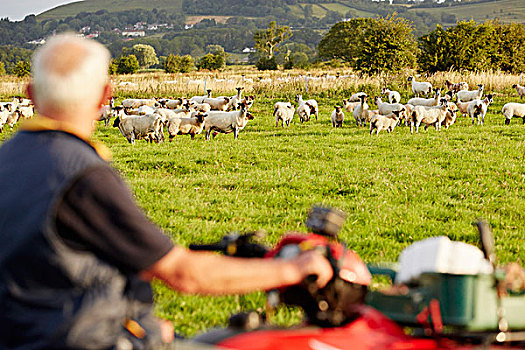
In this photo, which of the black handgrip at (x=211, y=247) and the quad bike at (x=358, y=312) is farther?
the black handgrip at (x=211, y=247)

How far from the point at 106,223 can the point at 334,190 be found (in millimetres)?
8388

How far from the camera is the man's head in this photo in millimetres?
1942

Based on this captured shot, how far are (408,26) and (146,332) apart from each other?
3914 cm

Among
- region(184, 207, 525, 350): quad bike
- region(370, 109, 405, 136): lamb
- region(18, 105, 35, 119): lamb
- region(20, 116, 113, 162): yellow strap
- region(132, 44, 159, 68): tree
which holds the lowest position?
region(370, 109, 405, 136): lamb

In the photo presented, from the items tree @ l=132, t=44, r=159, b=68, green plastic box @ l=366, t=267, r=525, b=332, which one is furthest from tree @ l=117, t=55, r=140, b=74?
green plastic box @ l=366, t=267, r=525, b=332

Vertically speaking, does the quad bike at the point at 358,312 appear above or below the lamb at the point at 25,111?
above

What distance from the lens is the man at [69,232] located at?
1.84 m

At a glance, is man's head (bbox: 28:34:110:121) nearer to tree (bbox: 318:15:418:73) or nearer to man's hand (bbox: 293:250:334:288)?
man's hand (bbox: 293:250:334:288)

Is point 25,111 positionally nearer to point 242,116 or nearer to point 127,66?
point 242,116

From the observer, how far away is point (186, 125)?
21109 millimetres

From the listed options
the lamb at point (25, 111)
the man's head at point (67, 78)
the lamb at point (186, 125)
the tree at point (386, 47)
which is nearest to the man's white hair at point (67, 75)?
the man's head at point (67, 78)

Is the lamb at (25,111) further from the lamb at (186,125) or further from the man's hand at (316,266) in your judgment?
the man's hand at (316,266)

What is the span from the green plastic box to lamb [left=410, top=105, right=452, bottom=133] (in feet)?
64.5

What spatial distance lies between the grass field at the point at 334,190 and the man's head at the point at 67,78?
3.01m
